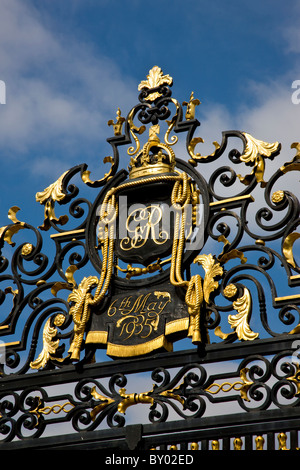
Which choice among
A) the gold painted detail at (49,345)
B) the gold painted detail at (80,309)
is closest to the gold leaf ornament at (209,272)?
the gold painted detail at (80,309)

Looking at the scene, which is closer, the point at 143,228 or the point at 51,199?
the point at 143,228

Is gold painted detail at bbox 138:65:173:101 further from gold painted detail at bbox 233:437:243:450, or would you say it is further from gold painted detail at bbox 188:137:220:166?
gold painted detail at bbox 233:437:243:450

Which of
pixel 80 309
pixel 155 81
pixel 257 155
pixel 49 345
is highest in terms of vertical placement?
pixel 155 81

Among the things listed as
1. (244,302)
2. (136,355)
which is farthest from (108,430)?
(244,302)

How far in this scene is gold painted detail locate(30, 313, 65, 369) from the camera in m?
7.86

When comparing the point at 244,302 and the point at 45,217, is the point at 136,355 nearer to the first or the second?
the point at 244,302

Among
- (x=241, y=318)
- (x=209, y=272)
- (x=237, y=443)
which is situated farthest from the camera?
(x=209, y=272)

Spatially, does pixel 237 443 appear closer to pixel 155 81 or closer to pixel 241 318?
pixel 241 318

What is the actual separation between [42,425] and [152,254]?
1.40 meters

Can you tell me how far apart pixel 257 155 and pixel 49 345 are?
1977 mm

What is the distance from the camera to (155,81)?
27.3 feet

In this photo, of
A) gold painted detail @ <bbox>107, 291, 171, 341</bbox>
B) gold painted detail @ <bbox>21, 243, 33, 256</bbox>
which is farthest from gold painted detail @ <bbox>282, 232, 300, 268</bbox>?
gold painted detail @ <bbox>21, 243, 33, 256</bbox>

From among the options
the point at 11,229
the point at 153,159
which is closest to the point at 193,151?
the point at 153,159
